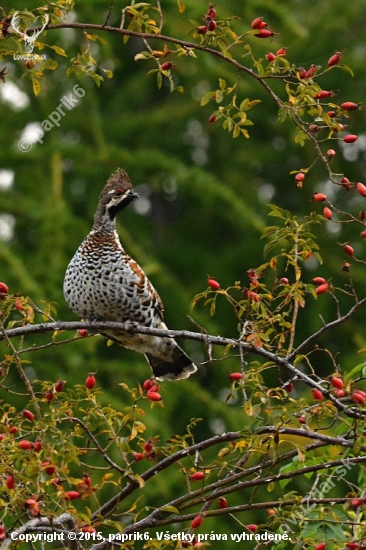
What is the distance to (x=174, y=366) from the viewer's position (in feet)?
16.0

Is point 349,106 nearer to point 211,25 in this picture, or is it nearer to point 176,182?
point 211,25

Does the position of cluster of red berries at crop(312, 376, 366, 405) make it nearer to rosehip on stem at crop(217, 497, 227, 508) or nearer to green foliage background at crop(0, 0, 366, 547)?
rosehip on stem at crop(217, 497, 227, 508)

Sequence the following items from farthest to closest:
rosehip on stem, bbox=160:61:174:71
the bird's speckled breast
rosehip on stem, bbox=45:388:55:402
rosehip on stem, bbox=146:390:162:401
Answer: the bird's speckled breast → rosehip on stem, bbox=160:61:174:71 → rosehip on stem, bbox=146:390:162:401 → rosehip on stem, bbox=45:388:55:402

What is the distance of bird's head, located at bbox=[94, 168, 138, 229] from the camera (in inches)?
187

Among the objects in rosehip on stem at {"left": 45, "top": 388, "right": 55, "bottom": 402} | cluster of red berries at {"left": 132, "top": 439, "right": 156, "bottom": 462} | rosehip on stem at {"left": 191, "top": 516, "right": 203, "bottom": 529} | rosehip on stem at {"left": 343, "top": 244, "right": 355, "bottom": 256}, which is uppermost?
rosehip on stem at {"left": 343, "top": 244, "right": 355, "bottom": 256}

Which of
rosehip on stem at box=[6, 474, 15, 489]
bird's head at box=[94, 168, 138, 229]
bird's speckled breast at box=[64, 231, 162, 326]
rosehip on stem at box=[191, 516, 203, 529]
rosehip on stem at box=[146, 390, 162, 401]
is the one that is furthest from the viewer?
bird's head at box=[94, 168, 138, 229]

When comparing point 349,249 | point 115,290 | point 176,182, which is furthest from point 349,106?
point 176,182

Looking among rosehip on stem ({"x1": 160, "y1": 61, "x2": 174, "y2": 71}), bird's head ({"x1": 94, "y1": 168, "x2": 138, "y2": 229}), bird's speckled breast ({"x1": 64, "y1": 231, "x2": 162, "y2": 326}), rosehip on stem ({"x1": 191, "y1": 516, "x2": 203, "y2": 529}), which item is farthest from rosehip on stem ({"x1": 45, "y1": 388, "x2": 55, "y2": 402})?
bird's head ({"x1": 94, "y1": 168, "x2": 138, "y2": 229})

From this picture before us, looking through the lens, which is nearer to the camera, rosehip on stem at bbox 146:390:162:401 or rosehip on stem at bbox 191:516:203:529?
rosehip on stem at bbox 191:516:203:529

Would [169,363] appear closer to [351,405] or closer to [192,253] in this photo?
[351,405]

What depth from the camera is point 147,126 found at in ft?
28.5

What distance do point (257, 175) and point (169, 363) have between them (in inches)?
207

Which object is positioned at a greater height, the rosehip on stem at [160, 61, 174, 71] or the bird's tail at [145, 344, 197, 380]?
the rosehip on stem at [160, 61, 174, 71]

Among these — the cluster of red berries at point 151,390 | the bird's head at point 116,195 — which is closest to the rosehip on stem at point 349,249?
the cluster of red berries at point 151,390
